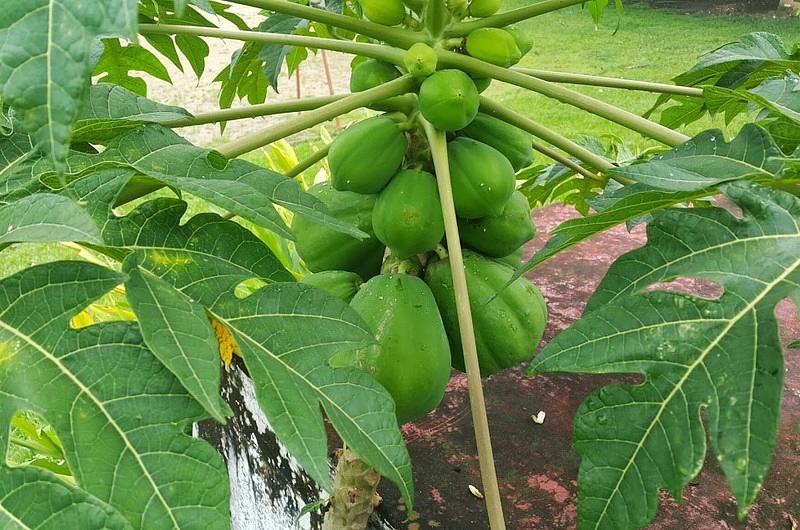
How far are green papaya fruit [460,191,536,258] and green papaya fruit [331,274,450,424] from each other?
13 centimetres

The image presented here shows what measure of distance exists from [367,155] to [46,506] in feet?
1.90

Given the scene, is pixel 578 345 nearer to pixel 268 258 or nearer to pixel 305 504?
pixel 268 258

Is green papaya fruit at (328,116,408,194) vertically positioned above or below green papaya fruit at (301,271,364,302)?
above

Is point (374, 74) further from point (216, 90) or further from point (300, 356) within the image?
point (216, 90)

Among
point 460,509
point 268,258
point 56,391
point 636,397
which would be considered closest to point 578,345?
point 636,397

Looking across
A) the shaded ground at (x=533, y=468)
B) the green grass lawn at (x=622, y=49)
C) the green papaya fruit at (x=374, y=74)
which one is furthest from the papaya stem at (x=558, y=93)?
the green grass lawn at (x=622, y=49)

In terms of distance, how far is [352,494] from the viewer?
1.08 m

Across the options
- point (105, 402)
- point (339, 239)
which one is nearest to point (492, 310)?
point (339, 239)

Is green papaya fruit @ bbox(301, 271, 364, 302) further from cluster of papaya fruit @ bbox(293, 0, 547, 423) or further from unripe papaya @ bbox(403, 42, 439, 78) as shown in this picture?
unripe papaya @ bbox(403, 42, 439, 78)

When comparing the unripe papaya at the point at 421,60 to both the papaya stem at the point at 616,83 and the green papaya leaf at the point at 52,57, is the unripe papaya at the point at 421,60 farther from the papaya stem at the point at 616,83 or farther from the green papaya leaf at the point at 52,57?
the green papaya leaf at the point at 52,57

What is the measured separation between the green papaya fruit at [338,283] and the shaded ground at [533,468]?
1.02ft

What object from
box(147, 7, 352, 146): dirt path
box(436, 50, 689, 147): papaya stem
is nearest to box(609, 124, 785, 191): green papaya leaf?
box(436, 50, 689, 147): papaya stem

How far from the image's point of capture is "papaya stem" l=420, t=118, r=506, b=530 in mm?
718

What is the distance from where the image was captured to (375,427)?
657 millimetres
